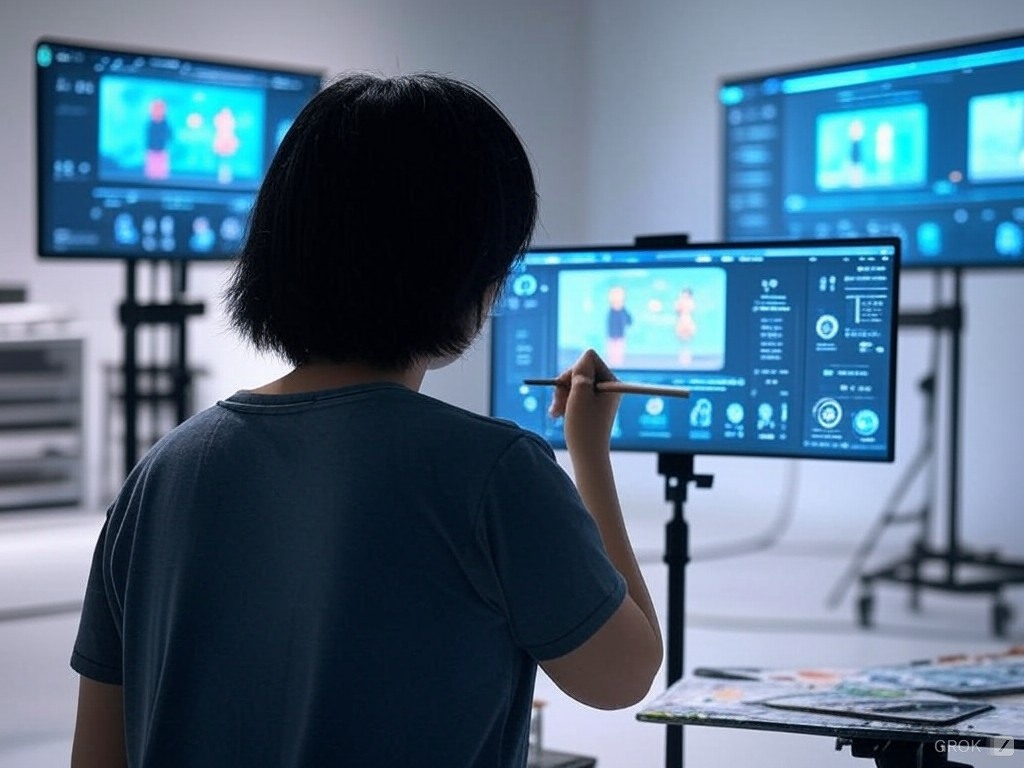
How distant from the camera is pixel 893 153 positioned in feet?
12.8

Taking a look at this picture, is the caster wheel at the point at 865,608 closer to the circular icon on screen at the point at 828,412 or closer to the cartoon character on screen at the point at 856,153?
the cartoon character on screen at the point at 856,153

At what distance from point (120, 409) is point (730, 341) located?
13.2 ft

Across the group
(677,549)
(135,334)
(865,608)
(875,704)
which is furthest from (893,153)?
(875,704)

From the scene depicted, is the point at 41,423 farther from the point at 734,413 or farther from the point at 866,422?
the point at 866,422

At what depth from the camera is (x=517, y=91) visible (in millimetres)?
6203

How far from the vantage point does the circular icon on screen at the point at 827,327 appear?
1.83 meters

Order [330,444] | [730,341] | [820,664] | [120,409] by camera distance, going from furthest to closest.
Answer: [120,409] < [820,664] < [730,341] < [330,444]

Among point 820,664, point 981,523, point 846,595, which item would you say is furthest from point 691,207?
point 820,664

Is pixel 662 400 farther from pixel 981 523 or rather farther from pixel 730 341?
pixel 981 523

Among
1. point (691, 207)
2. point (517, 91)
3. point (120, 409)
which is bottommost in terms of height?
point (120, 409)

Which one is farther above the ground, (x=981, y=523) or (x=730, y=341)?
(x=730, y=341)

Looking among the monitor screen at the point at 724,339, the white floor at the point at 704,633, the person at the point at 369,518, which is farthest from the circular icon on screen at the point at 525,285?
the white floor at the point at 704,633

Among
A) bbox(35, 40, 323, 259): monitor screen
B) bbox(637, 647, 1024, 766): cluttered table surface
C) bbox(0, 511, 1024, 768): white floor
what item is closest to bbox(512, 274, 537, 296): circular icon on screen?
bbox(637, 647, 1024, 766): cluttered table surface

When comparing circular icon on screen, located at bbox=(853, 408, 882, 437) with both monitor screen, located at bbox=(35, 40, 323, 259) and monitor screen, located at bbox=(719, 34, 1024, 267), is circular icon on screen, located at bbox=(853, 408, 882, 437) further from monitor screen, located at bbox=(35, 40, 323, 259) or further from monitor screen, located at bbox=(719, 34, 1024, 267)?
monitor screen, located at bbox=(35, 40, 323, 259)
